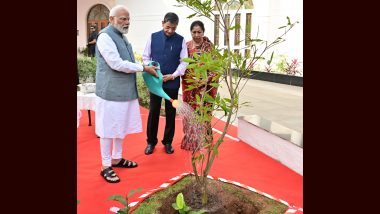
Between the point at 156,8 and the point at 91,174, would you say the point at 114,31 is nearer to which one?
the point at 91,174

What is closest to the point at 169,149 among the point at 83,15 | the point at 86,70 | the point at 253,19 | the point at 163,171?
the point at 163,171

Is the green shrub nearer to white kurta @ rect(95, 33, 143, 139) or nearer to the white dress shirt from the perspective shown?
the white dress shirt

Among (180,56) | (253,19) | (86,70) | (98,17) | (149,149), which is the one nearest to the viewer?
(180,56)

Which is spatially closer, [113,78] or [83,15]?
[113,78]

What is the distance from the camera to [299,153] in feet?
10.2

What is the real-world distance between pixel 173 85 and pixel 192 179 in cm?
100

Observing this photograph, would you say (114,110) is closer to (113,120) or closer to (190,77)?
(113,120)

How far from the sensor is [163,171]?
3.12 meters

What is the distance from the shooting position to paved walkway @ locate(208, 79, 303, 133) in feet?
18.1

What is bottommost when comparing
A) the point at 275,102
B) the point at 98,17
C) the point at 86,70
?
the point at 275,102

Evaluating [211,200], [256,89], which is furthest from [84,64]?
[211,200]

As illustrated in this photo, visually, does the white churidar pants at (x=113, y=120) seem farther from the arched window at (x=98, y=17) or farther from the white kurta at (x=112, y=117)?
the arched window at (x=98, y=17)

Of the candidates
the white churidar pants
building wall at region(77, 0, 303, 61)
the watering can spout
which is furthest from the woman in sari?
building wall at region(77, 0, 303, 61)

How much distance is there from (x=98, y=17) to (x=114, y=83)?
9.83 meters
